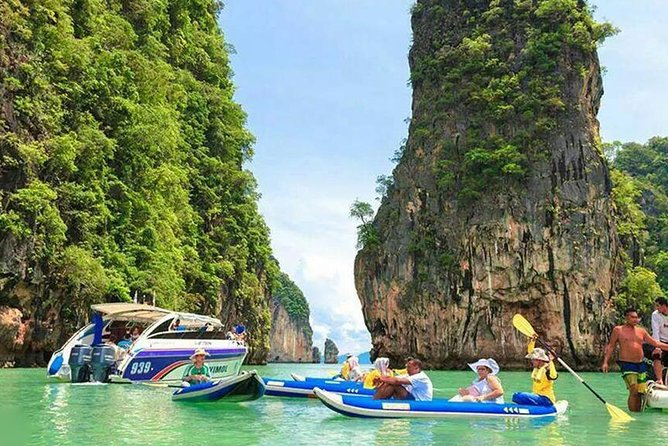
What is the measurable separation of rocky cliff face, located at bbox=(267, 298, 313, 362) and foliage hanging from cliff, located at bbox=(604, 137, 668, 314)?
51.4 meters

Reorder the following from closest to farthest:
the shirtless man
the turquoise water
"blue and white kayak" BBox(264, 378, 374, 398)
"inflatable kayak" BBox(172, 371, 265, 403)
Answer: the turquoise water < the shirtless man < "inflatable kayak" BBox(172, 371, 265, 403) < "blue and white kayak" BBox(264, 378, 374, 398)

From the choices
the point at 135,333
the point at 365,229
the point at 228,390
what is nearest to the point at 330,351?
the point at 365,229

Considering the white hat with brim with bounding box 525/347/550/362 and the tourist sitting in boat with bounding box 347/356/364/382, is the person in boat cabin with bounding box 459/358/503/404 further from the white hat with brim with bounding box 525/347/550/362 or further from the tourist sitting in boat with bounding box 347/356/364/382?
the tourist sitting in boat with bounding box 347/356/364/382

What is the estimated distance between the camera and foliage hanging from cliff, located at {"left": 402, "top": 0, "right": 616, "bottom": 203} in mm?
44469

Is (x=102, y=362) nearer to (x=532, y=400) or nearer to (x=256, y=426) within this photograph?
(x=256, y=426)

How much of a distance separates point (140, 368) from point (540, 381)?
9845 mm

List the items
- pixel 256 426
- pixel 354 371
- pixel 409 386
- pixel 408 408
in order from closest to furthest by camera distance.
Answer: pixel 256 426 < pixel 408 408 < pixel 409 386 < pixel 354 371

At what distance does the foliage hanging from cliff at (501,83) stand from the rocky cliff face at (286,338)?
181ft

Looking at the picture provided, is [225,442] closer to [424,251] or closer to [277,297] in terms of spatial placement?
[424,251]

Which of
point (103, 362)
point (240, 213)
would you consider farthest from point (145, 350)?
point (240, 213)

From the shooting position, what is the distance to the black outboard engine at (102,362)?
16625 millimetres

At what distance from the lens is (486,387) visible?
36.6ft

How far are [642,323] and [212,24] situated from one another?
1364 inches

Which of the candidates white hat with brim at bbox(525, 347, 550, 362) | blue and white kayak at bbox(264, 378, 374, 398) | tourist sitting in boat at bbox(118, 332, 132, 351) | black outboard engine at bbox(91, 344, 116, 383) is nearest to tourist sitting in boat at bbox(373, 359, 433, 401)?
white hat with brim at bbox(525, 347, 550, 362)
